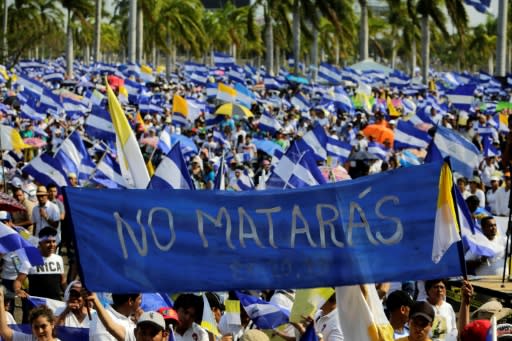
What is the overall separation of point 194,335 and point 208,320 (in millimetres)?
892

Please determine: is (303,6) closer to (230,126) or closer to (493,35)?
(230,126)

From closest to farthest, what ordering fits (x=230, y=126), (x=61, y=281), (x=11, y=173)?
(x=61, y=281)
(x=11, y=173)
(x=230, y=126)

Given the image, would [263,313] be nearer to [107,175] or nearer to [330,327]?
[330,327]

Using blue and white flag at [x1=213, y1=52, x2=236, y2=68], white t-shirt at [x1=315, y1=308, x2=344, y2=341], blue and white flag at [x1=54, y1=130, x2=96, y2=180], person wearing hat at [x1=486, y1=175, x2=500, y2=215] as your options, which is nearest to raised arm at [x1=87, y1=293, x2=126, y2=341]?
white t-shirt at [x1=315, y1=308, x2=344, y2=341]

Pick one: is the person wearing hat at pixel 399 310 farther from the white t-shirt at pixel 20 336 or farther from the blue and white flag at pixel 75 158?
the blue and white flag at pixel 75 158

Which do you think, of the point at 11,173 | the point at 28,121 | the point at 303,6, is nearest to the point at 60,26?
the point at 303,6

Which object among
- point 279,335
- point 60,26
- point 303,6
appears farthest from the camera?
point 60,26

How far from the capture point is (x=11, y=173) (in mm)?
18812

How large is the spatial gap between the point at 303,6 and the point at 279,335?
51237mm

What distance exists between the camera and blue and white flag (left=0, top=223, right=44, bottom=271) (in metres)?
9.54

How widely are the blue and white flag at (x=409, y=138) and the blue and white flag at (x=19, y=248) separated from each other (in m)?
12.3

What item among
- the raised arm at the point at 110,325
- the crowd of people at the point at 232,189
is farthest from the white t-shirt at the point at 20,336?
the raised arm at the point at 110,325

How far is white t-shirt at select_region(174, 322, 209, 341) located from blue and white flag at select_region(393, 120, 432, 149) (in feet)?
48.9

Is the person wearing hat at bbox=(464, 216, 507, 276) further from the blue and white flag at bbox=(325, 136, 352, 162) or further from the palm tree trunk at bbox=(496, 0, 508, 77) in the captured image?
the palm tree trunk at bbox=(496, 0, 508, 77)
